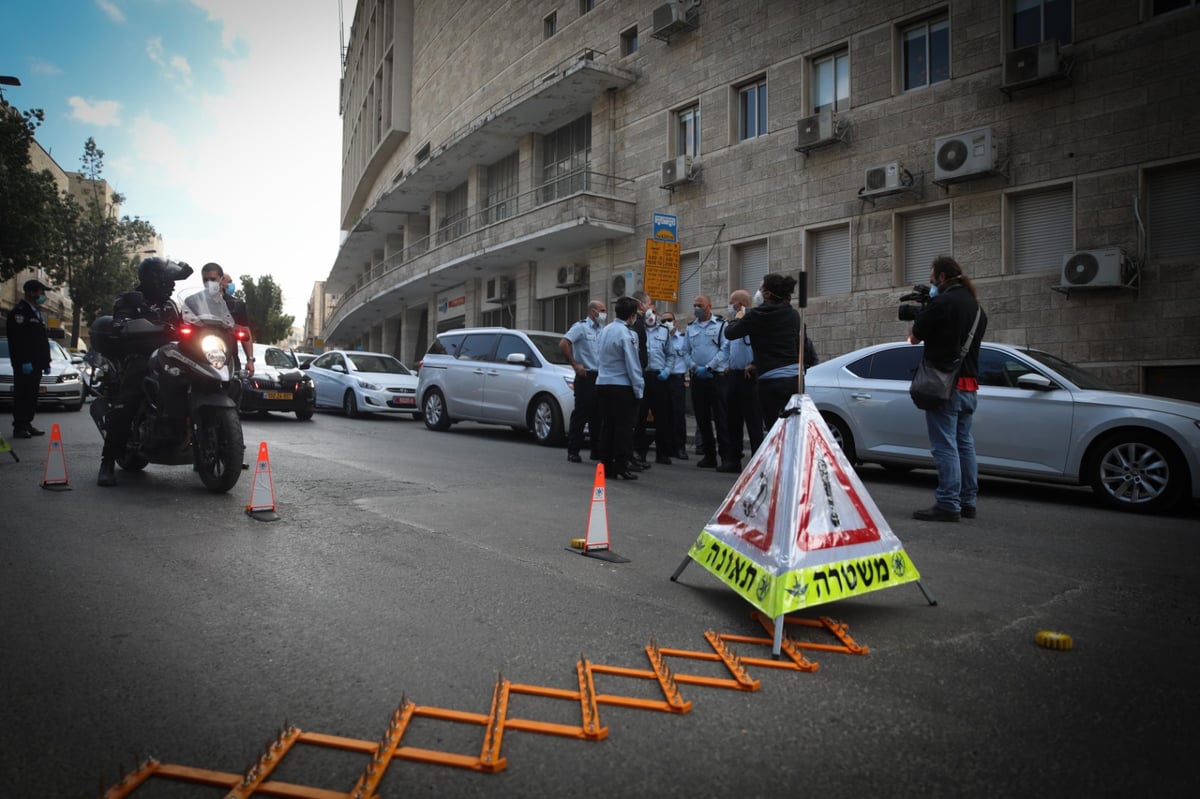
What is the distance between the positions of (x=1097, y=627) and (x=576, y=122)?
2461cm

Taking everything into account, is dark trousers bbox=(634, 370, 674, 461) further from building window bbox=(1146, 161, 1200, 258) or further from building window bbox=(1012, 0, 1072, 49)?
building window bbox=(1012, 0, 1072, 49)

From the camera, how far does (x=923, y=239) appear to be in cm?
1590

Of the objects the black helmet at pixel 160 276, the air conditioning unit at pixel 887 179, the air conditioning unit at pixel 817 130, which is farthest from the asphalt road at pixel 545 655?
the air conditioning unit at pixel 817 130

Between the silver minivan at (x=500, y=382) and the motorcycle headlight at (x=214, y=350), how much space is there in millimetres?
5913

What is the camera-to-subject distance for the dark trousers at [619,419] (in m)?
8.35

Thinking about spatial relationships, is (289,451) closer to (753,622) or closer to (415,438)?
(415,438)

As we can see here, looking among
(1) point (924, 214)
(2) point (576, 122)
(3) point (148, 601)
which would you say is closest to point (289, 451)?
(3) point (148, 601)

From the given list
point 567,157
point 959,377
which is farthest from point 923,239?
point 567,157

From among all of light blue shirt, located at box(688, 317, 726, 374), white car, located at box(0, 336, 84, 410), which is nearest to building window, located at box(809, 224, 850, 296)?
light blue shirt, located at box(688, 317, 726, 374)

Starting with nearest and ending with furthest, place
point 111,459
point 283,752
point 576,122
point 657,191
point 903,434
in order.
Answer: point 283,752 < point 111,459 < point 903,434 < point 657,191 < point 576,122

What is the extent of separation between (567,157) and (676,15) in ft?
22.1

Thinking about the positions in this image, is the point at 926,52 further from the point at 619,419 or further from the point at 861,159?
the point at 619,419

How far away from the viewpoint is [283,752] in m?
2.19

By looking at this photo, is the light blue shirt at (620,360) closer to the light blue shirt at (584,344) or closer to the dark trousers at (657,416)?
the light blue shirt at (584,344)
